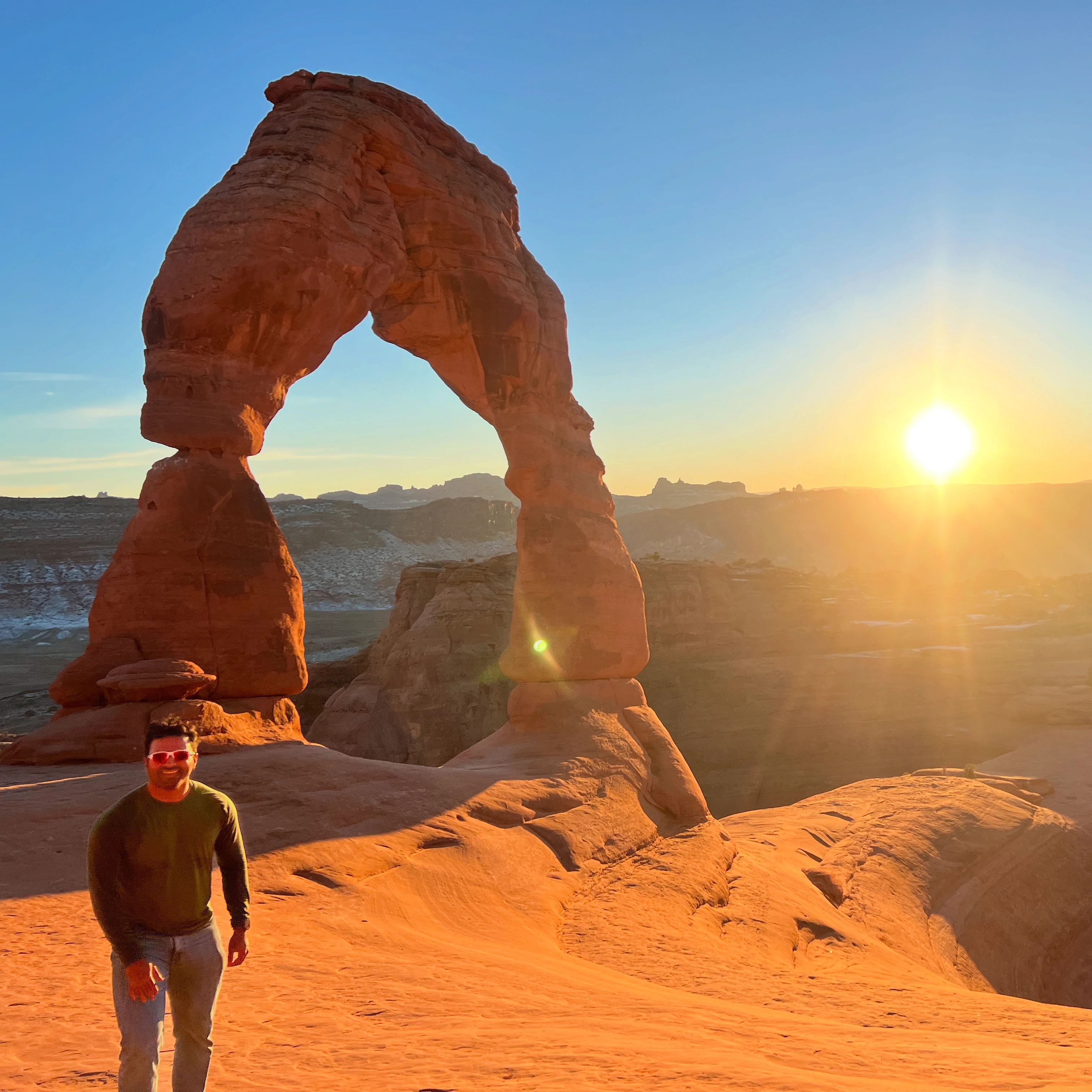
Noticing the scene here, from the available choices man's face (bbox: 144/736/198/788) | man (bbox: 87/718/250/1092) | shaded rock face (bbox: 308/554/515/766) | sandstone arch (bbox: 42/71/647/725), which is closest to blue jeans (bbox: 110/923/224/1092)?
man (bbox: 87/718/250/1092)

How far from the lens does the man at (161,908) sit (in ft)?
9.37

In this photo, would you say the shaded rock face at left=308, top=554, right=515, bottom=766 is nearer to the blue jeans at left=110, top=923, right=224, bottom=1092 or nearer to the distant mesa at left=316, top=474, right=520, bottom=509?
the blue jeans at left=110, top=923, right=224, bottom=1092

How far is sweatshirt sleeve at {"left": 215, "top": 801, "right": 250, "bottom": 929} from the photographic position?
3141 mm

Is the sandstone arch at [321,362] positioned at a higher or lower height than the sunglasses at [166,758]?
higher

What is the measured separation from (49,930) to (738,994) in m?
4.30

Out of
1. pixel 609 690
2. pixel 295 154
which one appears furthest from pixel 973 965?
pixel 295 154

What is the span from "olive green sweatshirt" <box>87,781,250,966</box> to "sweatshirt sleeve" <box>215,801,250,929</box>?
0.09 m

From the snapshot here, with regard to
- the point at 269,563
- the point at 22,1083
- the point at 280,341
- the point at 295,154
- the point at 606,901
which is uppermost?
the point at 295,154

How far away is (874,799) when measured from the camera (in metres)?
15.3

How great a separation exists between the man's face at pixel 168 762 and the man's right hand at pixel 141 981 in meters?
0.54

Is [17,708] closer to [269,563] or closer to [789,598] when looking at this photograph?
[269,563]

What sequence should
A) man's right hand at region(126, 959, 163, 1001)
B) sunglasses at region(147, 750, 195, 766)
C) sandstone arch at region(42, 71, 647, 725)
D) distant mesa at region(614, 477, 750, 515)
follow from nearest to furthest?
man's right hand at region(126, 959, 163, 1001), sunglasses at region(147, 750, 195, 766), sandstone arch at region(42, 71, 647, 725), distant mesa at region(614, 477, 750, 515)

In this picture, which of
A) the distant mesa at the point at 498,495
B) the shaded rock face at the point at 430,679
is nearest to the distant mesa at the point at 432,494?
the distant mesa at the point at 498,495

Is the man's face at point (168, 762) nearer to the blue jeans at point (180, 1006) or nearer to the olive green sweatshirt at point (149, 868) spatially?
the olive green sweatshirt at point (149, 868)
